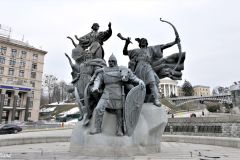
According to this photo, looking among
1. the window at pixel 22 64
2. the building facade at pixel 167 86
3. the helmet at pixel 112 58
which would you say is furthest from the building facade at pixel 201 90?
the helmet at pixel 112 58

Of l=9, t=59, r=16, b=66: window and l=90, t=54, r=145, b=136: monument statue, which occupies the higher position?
l=9, t=59, r=16, b=66: window

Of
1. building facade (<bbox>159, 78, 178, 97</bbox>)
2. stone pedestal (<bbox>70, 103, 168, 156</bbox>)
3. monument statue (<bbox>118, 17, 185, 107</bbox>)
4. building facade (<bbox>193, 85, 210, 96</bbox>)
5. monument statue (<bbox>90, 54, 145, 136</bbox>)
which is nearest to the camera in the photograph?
stone pedestal (<bbox>70, 103, 168, 156</bbox>)

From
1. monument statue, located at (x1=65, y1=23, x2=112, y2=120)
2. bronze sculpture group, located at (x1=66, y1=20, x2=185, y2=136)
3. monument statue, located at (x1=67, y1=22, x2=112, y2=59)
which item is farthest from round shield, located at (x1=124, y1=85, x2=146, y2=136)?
monument statue, located at (x1=67, y1=22, x2=112, y2=59)

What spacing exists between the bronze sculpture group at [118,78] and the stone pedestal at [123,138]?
8.4 inches

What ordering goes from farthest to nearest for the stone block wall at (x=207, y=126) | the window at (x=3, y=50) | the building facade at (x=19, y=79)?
the window at (x=3, y=50) < the building facade at (x=19, y=79) < the stone block wall at (x=207, y=126)

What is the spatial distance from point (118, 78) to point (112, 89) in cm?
41

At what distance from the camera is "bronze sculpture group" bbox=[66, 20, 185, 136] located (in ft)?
24.6

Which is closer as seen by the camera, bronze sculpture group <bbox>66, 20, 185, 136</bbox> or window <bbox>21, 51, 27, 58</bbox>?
bronze sculpture group <bbox>66, 20, 185, 136</bbox>

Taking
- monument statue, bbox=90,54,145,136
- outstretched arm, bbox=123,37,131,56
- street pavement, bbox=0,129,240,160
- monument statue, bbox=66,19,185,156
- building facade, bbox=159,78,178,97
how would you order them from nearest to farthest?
street pavement, bbox=0,129,240,160
monument statue, bbox=66,19,185,156
monument statue, bbox=90,54,145,136
outstretched arm, bbox=123,37,131,56
building facade, bbox=159,78,178,97

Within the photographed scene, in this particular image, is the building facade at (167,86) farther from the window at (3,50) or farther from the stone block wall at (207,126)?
the stone block wall at (207,126)

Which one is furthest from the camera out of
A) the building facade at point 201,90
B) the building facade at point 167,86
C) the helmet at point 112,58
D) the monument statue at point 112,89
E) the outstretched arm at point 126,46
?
the building facade at point 201,90

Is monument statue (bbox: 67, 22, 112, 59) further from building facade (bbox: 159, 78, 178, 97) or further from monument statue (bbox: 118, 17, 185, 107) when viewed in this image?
building facade (bbox: 159, 78, 178, 97)

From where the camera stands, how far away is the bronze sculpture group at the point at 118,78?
24.6ft

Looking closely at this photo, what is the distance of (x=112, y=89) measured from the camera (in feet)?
25.0
